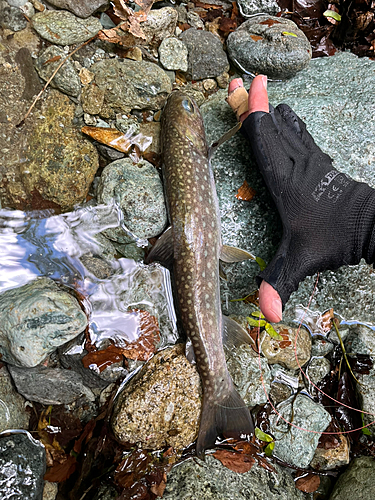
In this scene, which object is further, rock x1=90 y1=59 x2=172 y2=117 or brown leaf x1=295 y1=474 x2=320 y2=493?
rock x1=90 y1=59 x2=172 y2=117

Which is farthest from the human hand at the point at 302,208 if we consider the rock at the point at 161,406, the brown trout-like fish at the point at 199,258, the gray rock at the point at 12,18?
the gray rock at the point at 12,18

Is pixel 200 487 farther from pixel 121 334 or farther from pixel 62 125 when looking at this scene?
pixel 62 125

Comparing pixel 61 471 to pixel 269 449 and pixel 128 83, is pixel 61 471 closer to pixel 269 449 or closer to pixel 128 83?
pixel 269 449

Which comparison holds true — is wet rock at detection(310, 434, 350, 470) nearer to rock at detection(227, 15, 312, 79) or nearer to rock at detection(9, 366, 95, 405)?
rock at detection(9, 366, 95, 405)

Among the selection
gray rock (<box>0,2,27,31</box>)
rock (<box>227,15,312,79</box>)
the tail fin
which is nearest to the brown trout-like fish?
the tail fin

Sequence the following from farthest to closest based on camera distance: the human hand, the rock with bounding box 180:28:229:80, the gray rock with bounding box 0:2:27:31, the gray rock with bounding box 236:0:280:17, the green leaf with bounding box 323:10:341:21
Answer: the green leaf with bounding box 323:10:341:21 < the gray rock with bounding box 236:0:280:17 < the rock with bounding box 180:28:229:80 < the gray rock with bounding box 0:2:27:31 < the human hand

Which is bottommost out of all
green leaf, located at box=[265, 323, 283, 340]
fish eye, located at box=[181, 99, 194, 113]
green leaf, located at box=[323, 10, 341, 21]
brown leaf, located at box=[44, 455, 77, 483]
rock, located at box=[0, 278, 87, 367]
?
brown leaf, located at box=[44, 455, 77, 483]

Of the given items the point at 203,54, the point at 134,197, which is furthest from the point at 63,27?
the point at 134,197

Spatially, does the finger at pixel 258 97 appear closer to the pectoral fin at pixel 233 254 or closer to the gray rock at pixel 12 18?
the pectoral fin at pixel 233 254
